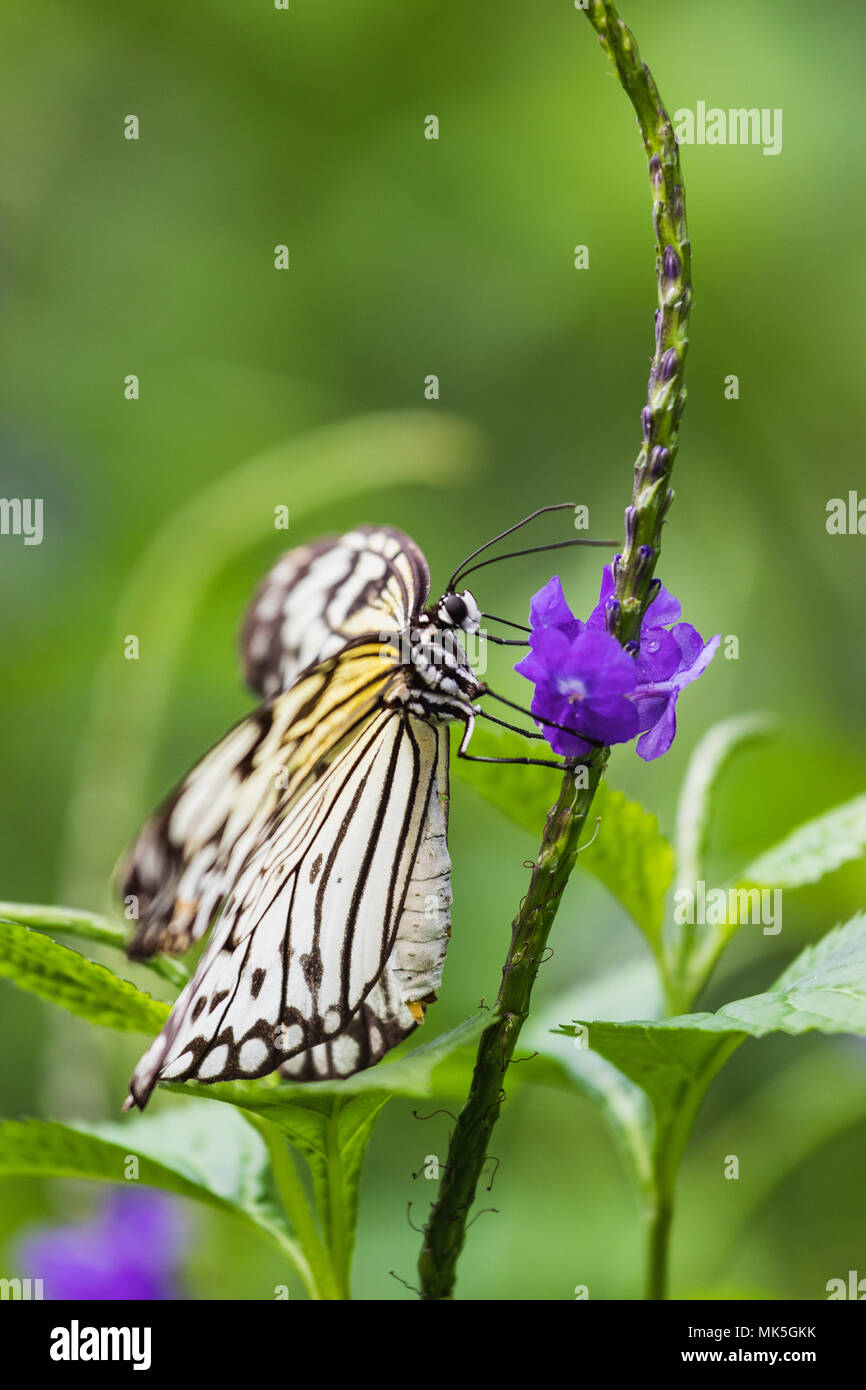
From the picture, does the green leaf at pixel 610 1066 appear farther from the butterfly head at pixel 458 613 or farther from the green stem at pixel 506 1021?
the butterfly head at pixel 458 613

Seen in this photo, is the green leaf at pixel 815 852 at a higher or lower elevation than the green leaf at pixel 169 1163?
higher

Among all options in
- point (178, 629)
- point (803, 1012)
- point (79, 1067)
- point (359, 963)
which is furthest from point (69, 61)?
point (803, 1012)

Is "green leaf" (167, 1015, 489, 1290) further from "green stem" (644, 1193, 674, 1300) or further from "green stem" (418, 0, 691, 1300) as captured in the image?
"green stem" (644, 1193, 674, 1300)

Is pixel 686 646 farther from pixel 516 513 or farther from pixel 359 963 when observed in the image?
pixel 516 513

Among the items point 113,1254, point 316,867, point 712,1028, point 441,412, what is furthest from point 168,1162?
point 441,412

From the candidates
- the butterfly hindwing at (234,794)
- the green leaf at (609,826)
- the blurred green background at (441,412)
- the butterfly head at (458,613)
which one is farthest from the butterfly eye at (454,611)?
the blurred green background at (441,412)

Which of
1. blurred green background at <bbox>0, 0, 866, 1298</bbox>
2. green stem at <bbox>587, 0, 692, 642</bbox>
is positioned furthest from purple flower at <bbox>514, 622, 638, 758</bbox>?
blurred green background at <bbox>0, 0, 866, 1298</bbox>
